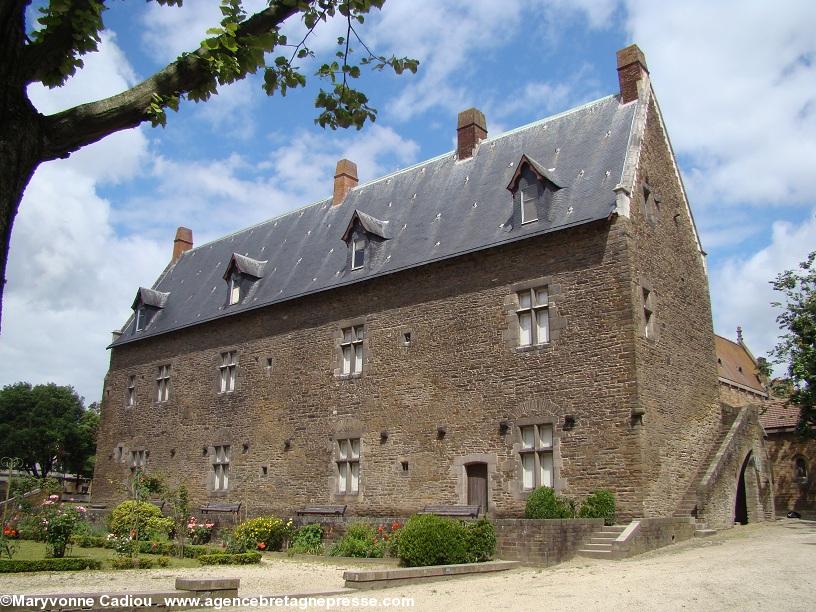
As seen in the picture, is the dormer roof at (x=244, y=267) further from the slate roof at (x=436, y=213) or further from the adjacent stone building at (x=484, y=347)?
the slate roof at (x=436, y=213)

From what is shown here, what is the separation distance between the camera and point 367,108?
667 cm

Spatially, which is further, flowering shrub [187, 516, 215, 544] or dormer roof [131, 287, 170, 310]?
dormer roof [131, 287, 170, 310]

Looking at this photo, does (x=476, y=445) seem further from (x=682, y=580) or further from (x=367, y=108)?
(x=367, y=108)

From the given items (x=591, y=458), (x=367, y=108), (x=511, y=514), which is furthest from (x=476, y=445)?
(x=367, y=108)

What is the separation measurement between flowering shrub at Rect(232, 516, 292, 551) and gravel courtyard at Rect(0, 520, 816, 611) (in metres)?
2.80

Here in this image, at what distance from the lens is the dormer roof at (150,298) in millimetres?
32125

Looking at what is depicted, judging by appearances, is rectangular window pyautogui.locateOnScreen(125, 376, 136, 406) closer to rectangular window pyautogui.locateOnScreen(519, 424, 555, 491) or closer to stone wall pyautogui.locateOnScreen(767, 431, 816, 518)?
rectangular window pyautogui.locateOnScreen(519, 424, 555, 491)

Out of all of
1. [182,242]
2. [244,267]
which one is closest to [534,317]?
[244,267]

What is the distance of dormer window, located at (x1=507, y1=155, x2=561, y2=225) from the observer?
65.1 ft

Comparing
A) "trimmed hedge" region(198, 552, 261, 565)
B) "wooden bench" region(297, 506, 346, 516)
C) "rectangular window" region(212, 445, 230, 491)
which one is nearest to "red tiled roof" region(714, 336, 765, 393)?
"wooden bench" region(297, 506, 346, 516)

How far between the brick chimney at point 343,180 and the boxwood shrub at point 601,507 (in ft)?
53.4

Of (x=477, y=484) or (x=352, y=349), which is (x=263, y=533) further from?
(x=352, y=349)

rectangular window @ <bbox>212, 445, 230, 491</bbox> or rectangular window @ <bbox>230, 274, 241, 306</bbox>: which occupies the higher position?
rectangular window @ <bbox>230, 274, 241, 306</bbox>

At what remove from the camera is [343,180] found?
29.2m
